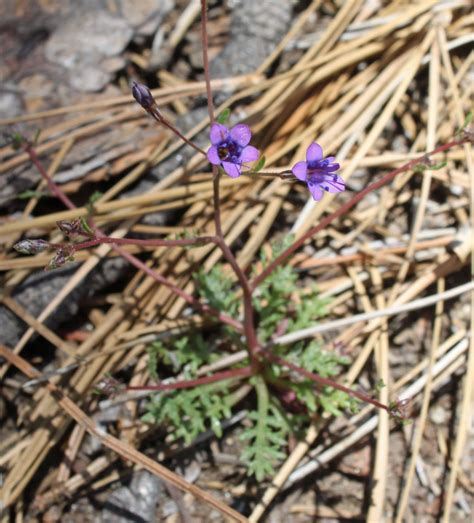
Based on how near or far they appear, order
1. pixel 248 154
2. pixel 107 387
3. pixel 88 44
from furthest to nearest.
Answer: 1. pixel 88 44
2. pixel 107 387
3. pixel 248 154

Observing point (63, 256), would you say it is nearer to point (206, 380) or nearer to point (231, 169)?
point (231, 169)

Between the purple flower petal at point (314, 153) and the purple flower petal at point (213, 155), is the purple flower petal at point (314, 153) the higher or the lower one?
the higher one

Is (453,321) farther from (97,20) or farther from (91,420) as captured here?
(97,20)

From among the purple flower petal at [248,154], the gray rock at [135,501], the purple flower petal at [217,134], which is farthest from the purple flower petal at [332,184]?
the gray rock at [135,501]

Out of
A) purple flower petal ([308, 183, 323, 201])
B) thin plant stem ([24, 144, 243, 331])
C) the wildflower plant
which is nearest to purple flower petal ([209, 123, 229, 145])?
purple flower petal ([308, 183, 323, 201])

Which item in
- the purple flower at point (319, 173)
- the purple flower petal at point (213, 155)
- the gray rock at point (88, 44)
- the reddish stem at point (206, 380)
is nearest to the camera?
the purple flower petal at point (213, 155)

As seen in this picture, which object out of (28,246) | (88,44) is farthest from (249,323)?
(88,44)

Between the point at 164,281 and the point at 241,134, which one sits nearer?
the point at 241,134

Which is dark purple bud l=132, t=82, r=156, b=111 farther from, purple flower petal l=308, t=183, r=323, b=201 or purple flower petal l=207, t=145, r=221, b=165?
purple flower petal l=308, t=183, r=323, b=201

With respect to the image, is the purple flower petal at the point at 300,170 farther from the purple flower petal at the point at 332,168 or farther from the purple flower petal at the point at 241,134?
the purple flower petal at the point at 241,134
